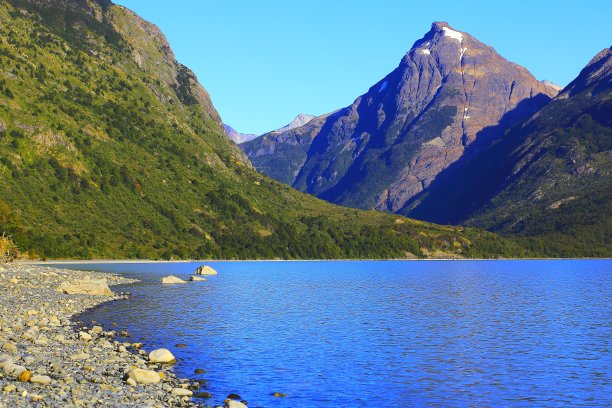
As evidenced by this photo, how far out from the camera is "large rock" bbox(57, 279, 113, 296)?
90.0m

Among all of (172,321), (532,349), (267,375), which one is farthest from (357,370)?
(172,321)

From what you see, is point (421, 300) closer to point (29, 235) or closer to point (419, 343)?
point (419, 343)

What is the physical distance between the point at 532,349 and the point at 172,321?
3565cm

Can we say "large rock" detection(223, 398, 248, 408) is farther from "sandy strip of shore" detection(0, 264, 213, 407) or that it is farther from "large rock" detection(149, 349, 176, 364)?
"large rock" detection(149, 349, 176, 364)

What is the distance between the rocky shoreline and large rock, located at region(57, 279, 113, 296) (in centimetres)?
2297

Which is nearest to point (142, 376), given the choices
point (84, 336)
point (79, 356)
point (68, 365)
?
point (68, 365)

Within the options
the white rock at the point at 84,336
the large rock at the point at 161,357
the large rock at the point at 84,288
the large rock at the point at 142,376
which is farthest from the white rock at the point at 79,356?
the large rock at the point at 84,288

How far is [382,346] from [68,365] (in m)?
26.8

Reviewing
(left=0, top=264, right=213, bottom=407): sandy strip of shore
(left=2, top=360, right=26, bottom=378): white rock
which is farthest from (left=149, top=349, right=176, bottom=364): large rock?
(left=2, top=360, right=26, bottom=378): white rock

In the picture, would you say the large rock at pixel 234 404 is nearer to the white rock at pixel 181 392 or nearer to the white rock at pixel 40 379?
the white rock at pixel 181 392

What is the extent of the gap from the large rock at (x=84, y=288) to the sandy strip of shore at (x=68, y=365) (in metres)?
21.4

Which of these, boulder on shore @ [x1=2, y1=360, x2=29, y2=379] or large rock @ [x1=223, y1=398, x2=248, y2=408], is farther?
boulder on shore @ [x1=2, y1=360, x2=29, y2=379]

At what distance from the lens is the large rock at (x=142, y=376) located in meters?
A: 36.9

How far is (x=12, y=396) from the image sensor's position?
99.7 feet
